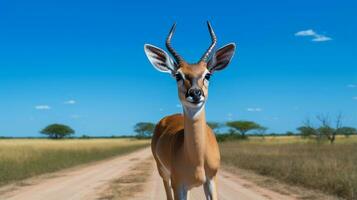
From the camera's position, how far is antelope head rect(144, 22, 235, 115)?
688 cm

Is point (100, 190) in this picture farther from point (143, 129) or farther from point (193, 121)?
point (143, 129)

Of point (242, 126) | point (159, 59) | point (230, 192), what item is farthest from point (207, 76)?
point (242, 126)

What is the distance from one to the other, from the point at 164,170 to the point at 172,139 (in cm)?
137

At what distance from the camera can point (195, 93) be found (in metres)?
6.74

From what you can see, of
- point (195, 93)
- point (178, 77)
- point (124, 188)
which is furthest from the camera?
point (124, 188)

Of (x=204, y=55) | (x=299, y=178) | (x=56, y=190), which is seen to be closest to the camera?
(x=204, y=55)

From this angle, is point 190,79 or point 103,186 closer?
point 190,79

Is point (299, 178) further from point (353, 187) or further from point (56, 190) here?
point (56, 190)

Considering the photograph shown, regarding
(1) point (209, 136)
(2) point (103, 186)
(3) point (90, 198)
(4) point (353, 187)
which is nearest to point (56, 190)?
(2) point (103, 186)

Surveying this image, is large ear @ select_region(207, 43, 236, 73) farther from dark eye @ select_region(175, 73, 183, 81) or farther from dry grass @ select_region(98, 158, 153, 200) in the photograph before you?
dry grass @ select_region(98, 158, 153, 200)

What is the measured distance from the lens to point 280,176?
63.0 feet

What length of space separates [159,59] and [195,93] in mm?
1150

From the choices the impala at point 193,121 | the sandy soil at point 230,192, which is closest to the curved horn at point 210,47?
the impala at point 193,121

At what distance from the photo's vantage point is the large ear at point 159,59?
759 cm
